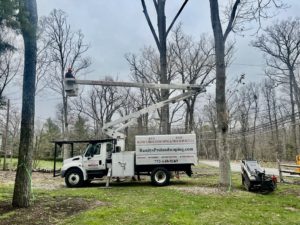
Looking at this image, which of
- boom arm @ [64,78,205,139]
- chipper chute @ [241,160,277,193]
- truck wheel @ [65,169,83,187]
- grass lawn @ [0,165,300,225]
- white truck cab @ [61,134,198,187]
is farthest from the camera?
truck wheel @ [65,169,83,187]

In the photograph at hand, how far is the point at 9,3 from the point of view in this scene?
687cm

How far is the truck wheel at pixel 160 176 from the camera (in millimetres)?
14289

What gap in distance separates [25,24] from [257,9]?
964 centimetres

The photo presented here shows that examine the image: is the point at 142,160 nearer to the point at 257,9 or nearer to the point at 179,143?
the point at 179,143

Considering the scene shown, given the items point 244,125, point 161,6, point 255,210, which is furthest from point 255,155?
point 255,210

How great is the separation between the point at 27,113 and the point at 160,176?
7.48 meters

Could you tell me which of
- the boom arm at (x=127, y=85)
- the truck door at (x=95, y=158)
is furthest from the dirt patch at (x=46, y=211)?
the boom arm at (x=127, y=85)

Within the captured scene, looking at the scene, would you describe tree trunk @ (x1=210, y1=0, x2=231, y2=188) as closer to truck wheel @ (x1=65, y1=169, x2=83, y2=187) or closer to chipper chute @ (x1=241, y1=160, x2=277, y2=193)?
chipper chute @ (x1=241, y1=160, x2=277, y2=193)

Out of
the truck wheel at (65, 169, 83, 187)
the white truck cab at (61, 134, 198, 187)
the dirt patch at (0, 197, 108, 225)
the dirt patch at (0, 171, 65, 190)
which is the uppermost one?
the white truck cab at (61, 134, 198, 187)

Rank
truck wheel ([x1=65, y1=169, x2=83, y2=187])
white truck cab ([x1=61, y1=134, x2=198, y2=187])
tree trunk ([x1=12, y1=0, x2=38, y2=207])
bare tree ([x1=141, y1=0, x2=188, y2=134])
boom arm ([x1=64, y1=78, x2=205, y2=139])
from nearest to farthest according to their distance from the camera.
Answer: tree trunk ([x1=12, y1=0, x2=38, y2=207]) < boom arm ([x1=64, y1=78, x2=205, y2=139]) < white truck cab ([x1=61, y1=134, x2=198, y2=187]) < truck wheel ([x1=65, y1=169, x2=83, y2=187]) < bare tree ([x1=141, y1=0, x2=188, y2=134])

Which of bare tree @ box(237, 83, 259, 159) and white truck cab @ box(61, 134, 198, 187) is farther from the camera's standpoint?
bare tree @ box(237, 83, 259, 159)

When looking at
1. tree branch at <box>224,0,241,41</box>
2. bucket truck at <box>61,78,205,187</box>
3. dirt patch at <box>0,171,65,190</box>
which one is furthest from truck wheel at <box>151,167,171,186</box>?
tree branch at <box>224,0,241,41</box>

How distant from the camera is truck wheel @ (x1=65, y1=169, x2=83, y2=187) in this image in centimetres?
1472

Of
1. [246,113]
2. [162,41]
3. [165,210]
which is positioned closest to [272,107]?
[246,113]
